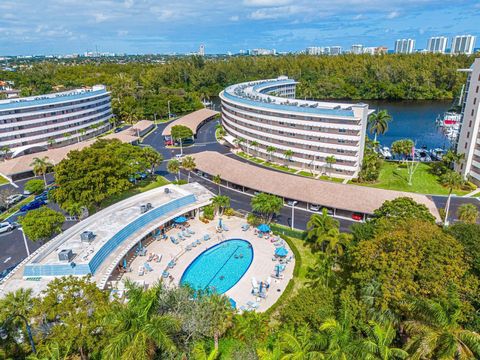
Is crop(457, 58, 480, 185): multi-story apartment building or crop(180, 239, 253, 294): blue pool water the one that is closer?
crop(180, 239, 253, 294): blue pool water

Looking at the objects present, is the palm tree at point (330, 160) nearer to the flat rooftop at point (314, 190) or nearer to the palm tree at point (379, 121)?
the flat rooftop at point (314, 190)

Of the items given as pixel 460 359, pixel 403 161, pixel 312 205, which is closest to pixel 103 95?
pixel 312 205

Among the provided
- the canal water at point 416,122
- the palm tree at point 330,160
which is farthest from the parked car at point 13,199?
the canal water at point 416,122

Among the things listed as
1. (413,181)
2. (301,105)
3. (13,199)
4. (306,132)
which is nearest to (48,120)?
(13,199)

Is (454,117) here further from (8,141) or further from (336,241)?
(8,141)

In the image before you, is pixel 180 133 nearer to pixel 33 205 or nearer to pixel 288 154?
pixel 288 154

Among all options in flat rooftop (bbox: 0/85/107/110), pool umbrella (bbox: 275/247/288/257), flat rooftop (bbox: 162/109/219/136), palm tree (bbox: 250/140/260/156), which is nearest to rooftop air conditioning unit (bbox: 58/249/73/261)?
pool umbrella (bbox: 275/247/288/257)

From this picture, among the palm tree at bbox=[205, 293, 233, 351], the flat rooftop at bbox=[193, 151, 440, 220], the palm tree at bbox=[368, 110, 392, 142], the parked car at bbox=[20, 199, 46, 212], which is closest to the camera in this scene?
the palm tree at bbox=[205, 293, 233, 351]

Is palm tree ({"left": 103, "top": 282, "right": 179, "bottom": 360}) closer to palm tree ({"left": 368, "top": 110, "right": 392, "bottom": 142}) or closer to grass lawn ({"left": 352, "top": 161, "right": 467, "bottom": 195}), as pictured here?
grass lawn ({"left": 352, "top": 161, "right": 467, "bottom": 195})
